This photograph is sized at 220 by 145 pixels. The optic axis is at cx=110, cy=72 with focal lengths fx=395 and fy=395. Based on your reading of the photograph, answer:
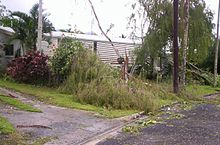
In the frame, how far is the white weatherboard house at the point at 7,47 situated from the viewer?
27875 mm

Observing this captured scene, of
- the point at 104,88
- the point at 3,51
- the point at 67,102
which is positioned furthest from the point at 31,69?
the point at 104,88

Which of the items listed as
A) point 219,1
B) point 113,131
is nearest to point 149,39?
point 219,1

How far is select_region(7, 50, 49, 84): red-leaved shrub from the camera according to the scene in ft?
71.7

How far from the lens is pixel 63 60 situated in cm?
2064

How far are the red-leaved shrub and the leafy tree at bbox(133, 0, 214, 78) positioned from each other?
8670 millimetres

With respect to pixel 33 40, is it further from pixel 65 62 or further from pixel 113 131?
pixel 113 131

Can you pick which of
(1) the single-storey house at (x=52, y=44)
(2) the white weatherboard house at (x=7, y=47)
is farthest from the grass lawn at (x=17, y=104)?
(2) the white weatherboard house at (x=7, y=47)

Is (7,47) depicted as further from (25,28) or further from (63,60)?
(63,60)

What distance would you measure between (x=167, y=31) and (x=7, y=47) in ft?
38.3

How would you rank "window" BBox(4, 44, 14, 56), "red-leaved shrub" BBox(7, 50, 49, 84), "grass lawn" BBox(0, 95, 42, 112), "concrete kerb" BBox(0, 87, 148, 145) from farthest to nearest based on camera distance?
"window" BBox(4, 44, 14, 56) → "red-leaved shrub" BBox(7, 50, 49, 84) → "grass lawn" BBox(0, 95, 42, 112) → "concrete kerb" BBox(0, 87, 148, 145)

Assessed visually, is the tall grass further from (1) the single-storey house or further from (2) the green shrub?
(1) the single-storey house

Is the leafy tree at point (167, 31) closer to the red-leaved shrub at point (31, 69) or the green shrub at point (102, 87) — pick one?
the red-leaved shrub at point (31, 69)

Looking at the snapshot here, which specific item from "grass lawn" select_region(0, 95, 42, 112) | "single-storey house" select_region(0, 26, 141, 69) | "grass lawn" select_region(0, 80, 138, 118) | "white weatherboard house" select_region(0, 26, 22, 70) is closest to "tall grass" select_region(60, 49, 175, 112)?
"grass lawn" select_region(0, 80, 138, 118)

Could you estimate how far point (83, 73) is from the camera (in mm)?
19016
